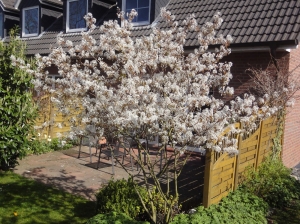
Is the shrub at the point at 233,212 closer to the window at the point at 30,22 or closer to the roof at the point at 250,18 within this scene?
the roof at the point at 250,18

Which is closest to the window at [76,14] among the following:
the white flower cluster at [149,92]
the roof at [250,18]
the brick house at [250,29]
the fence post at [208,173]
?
the brick house at [250,29]

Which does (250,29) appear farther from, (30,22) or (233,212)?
(30,22)

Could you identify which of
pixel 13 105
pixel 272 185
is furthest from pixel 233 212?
pixel 13 105

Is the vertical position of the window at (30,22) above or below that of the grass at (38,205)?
above

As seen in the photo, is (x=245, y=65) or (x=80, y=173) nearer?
(x=80, y=173)

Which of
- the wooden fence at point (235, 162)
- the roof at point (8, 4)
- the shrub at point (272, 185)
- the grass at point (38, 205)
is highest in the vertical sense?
the roof at point (8, 4)

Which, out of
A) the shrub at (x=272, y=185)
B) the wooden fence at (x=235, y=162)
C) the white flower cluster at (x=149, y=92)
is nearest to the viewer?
the white flower cluster at (x=149, y=92)

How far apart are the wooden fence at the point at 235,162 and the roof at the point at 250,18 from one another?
217 cm

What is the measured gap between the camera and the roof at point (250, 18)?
7.56m

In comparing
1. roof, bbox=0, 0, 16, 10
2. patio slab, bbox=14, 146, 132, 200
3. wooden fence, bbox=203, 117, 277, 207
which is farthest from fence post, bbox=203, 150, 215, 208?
roof, bbox=0, 0, 16, 10

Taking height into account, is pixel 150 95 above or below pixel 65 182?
above

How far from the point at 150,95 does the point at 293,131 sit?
665 cm

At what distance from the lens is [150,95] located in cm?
370

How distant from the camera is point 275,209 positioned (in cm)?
568
